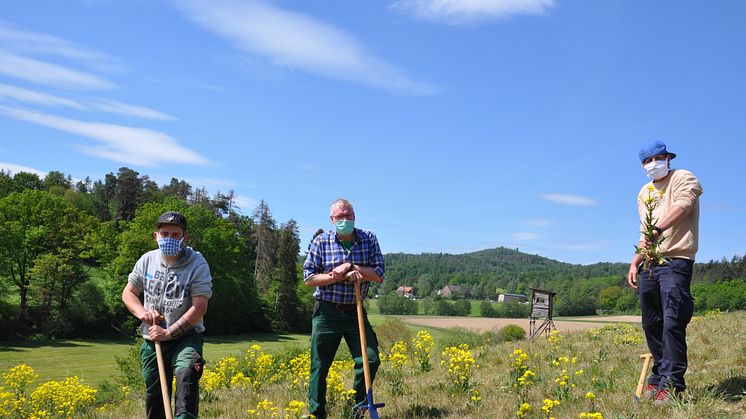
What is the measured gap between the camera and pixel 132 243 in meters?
48.0

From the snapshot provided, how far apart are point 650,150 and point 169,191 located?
96764 millimetres

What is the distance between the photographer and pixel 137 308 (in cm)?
486

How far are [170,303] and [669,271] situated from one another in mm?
4280

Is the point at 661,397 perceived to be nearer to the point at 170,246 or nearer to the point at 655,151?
the point at 655,151

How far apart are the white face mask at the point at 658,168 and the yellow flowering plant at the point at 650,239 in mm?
115

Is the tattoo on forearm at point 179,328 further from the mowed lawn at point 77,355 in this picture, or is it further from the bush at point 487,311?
the bush at point 487,311

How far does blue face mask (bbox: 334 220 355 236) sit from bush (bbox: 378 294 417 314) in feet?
315

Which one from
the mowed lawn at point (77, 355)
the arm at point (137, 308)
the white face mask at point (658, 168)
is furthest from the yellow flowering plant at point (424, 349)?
the mowed lawn at point (77, 355)

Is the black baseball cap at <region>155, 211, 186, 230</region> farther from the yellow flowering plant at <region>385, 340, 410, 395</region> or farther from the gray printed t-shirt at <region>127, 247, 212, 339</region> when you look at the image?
the yellow flowering plant at <region>385, 340, 410, 395</region>

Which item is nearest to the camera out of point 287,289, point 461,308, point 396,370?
point 396,370

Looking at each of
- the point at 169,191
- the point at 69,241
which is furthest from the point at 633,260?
the point at 169,191

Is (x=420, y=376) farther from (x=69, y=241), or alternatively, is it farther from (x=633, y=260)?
(x=69, y=241)

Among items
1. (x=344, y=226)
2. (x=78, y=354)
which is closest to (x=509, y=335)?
(x=344, y=226)

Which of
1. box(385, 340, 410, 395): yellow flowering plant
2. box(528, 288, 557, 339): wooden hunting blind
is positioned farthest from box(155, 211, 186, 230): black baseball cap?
box(528, 288, 557, 339): wooden hunting blind
